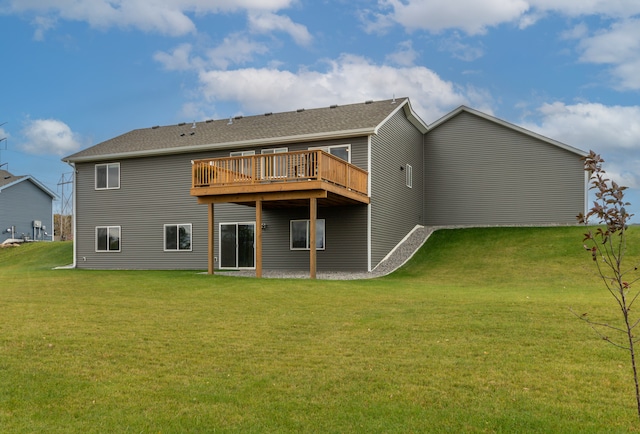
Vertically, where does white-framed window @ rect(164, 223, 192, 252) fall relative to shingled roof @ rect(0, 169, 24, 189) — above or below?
below

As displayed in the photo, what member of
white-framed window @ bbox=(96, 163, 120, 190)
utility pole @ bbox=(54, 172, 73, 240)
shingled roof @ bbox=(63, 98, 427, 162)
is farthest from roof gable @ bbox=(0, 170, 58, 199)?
white-framed window @ bbox=(96, 163, 120, 190)

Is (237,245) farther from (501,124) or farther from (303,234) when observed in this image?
(501,124)

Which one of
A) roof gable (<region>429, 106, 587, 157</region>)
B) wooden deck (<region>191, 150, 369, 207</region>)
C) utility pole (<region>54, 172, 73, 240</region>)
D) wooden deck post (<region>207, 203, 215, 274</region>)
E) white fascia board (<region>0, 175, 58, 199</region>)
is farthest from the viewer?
utility pole (<region>54, 172, 73, 240</region>)

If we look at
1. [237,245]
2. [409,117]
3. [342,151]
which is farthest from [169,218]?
[409,117]

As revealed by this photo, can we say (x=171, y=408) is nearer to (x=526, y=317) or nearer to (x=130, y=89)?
(x=526, y=317)

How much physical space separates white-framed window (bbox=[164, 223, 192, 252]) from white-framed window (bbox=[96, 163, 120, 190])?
3464 millimetres

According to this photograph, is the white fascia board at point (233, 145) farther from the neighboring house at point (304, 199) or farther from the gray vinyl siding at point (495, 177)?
the gray vinyl siding at point (495, 177)

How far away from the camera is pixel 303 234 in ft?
65.4

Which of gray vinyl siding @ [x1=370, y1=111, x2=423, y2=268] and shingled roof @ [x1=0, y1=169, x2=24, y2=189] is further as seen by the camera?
shingled roof @ [x1=0, y1=169, x2=24, y2=189]

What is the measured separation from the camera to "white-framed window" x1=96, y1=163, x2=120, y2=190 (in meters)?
23.3

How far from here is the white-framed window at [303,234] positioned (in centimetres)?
1962

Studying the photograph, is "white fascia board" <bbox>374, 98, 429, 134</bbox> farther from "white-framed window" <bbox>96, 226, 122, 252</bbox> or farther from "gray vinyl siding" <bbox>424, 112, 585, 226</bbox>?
"white-framed window" <bbox>96, 226, 122, 252</bbox>

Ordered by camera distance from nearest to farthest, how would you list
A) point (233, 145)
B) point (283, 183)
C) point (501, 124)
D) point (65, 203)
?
point (283, 183) < point (233, 145) < point (501, 124) < point (65, 203)

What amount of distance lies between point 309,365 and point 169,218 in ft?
57.6
